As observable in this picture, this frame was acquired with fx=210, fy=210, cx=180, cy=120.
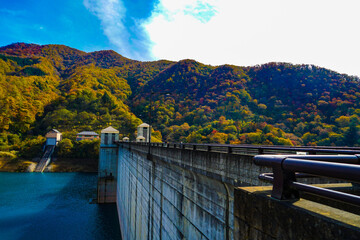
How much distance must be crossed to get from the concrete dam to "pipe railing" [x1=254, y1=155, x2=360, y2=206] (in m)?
0.08

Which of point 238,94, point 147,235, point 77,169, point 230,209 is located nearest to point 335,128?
point 238,94

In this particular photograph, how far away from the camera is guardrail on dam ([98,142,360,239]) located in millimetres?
1865

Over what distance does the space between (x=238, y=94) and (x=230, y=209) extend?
366ft

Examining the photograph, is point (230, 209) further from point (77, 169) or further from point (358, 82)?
point (358, 82)

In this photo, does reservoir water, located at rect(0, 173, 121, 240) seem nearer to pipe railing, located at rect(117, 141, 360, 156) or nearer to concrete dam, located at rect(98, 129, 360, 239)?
concrete dam, located at rect(98, 129, 360, 239)

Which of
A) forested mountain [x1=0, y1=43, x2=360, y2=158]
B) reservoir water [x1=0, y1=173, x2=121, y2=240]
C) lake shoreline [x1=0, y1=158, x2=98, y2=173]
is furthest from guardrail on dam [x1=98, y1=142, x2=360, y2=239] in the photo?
lake shoreline [x1=0, y1=158, x2=98, y2=173]

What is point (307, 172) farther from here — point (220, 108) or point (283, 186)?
point (220, 108)

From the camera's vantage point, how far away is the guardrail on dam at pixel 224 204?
1865 mm

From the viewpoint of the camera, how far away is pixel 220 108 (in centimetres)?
10556

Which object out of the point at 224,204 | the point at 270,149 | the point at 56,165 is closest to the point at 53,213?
the point at 224,204

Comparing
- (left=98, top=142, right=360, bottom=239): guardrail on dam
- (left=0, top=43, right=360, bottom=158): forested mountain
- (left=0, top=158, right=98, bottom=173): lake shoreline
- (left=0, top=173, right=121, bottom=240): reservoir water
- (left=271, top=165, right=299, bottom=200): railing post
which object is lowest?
(left=0, top=173, right=121, bottom=240): reservoir water

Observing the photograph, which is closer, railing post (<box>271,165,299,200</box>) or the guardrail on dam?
the guardrail on dam

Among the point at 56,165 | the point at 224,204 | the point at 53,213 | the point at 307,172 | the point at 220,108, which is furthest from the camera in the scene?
the point at 220,108

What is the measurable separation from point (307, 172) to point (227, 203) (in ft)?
16.0
